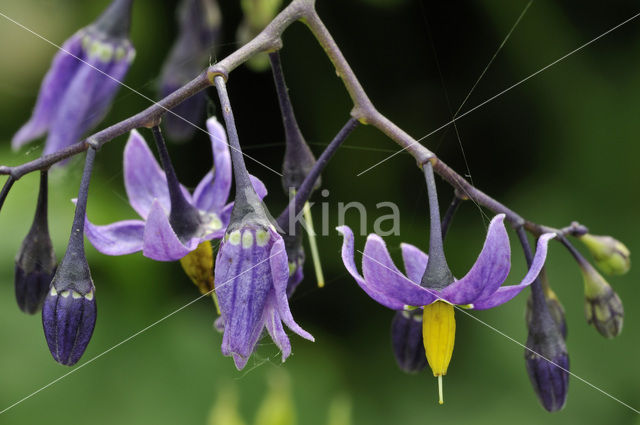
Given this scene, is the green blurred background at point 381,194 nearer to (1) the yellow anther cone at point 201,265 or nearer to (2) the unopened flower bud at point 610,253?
(2) the unopened flower bud at point 610,253

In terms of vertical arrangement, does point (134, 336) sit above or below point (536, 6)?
below

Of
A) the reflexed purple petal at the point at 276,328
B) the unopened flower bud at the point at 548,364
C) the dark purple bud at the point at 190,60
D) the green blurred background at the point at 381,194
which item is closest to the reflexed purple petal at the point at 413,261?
the unopened flower bud at the point at 548,364

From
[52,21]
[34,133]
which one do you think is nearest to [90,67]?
[34,133]

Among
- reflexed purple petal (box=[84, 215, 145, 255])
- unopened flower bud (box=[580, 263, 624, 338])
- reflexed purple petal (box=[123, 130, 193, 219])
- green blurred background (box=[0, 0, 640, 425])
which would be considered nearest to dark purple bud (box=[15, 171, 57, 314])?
reflexed purple petal (box=[84, 215, 145, 255])

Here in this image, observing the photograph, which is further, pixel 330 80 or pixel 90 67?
pixel 330 80

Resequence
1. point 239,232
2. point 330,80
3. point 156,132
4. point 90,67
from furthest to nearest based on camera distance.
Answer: point 330,80
point 90,67
point 156,132
point 239,232

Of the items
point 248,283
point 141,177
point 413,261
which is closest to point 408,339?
point 413,261

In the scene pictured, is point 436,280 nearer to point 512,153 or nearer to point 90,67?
point 90,67

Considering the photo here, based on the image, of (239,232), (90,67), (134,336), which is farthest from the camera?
(134,336)
